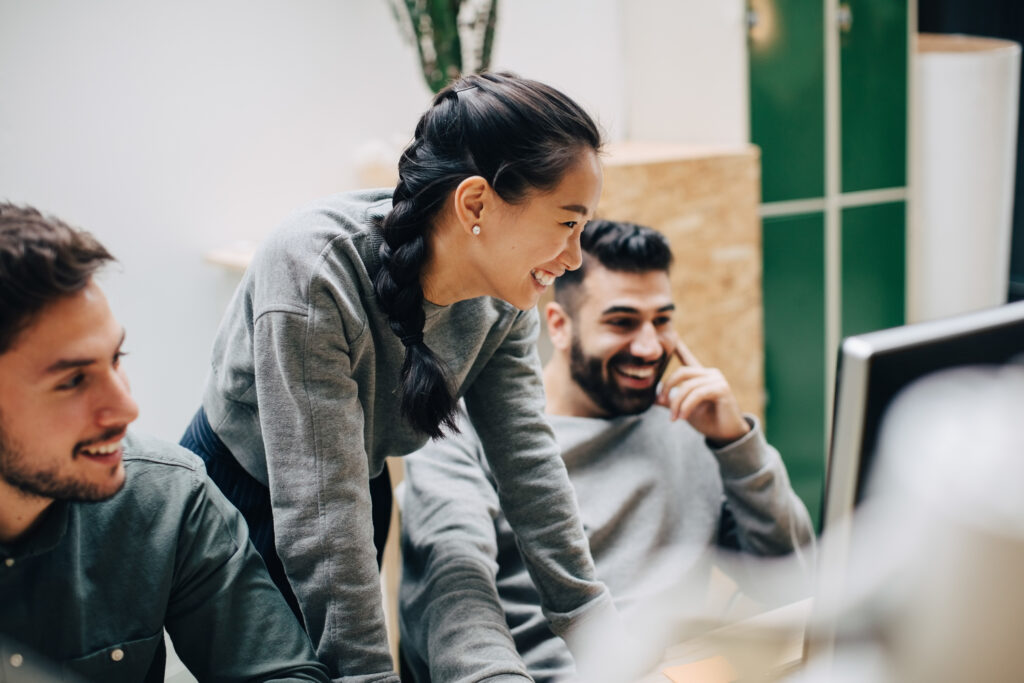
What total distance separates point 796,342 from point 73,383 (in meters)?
2.36

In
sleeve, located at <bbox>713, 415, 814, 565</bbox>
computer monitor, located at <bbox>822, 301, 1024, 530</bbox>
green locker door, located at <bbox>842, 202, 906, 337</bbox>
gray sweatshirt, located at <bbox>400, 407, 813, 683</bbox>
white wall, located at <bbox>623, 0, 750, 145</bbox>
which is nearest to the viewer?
computer monitor, located at <bbox>822, 301, 1024, 530</bbox>

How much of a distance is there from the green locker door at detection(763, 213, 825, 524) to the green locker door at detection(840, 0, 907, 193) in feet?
0.82

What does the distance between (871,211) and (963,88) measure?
49 centimetres

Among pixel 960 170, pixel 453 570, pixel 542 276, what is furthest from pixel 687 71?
pixel 453 570

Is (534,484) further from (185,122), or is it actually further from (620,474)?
(185,122)

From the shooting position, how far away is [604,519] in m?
1.62

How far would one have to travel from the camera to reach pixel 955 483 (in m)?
0.63

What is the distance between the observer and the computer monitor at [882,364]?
0.60m

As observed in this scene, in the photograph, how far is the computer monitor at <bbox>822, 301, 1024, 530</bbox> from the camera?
596 mm

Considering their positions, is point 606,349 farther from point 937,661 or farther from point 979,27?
point 979,27

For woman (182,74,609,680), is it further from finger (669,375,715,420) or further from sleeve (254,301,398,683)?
finger (669,375,715,420)

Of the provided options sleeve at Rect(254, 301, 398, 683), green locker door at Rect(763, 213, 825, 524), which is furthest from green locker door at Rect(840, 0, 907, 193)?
sleeve at Rect(254, 301, 398, 683)

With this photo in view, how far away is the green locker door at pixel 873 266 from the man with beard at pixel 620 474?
1.40 meters

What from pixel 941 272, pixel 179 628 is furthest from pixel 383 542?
pixel 941 272
